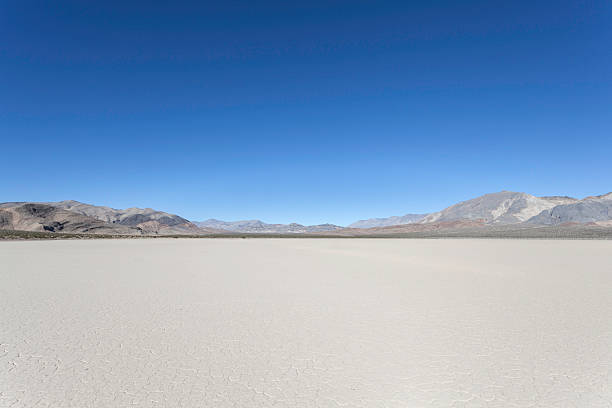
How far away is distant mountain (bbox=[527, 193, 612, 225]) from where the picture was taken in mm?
88650

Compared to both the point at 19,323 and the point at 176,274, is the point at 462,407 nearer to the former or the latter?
Answer: the point at 19,323

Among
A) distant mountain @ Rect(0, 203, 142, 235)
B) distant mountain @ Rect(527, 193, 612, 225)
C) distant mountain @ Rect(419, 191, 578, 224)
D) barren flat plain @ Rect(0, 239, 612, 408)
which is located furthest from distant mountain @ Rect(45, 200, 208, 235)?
barren flat plain @ Rect(0, 239, 612, 408)

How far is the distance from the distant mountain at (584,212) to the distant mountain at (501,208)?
2579 centimetres

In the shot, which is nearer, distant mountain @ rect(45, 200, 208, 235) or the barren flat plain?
the barren flat plain

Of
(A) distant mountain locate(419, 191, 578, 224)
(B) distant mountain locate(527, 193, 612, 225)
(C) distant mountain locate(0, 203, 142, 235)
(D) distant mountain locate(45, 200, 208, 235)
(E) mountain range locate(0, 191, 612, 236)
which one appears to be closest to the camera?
(B) distant mountain locate(527, 193, 612, 225)

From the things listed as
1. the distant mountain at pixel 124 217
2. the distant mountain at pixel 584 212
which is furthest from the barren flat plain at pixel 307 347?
the distant mountain at pixel 124 217

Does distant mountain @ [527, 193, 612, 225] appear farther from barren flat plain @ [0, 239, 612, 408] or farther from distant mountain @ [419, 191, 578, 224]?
barren flat plain @ [0, 239, 612, 408]

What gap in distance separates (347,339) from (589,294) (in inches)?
287

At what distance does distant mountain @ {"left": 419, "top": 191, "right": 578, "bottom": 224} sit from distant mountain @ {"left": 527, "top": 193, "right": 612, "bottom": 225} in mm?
25787

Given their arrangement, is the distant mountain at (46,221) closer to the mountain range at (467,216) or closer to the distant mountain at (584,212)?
the mountain range at (467,216)

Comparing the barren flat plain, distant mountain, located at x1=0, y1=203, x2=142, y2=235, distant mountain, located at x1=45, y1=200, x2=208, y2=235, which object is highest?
distant mountain, located at x1=45, y1=200, x2=208, y2=235

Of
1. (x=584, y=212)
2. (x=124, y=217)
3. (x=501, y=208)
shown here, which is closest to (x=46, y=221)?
(x=124, y=217)

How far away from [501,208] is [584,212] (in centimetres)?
7274

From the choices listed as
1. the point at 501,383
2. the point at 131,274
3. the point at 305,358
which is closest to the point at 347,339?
the point at 305,358
